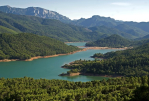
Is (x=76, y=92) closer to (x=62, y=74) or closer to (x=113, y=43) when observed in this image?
(x=62, y=74)

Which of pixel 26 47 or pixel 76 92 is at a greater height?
pixel 26 47

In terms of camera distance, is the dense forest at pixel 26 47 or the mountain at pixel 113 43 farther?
the mountain at pixel 113 43

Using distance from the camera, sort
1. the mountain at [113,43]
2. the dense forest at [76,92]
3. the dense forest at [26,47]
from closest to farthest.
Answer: the dense forest at [76,92] → the dense forest at [26,47] → the mountain at [113,43]

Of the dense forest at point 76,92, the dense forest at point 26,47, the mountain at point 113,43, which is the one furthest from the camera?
the mountain at point 113,43

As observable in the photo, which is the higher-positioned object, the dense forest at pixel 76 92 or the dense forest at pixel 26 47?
the dense forest at pixel 26 47

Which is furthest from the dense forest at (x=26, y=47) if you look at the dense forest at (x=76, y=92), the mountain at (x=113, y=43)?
Result: the dense forest at (x=76, y=92)

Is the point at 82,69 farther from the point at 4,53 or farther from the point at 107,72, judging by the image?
the point at 4,53

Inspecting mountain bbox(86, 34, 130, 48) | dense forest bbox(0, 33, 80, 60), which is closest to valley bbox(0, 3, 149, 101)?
dense forest bbox(0, 33, 80, 60)

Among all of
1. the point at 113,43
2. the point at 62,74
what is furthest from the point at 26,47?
the point at 113,43

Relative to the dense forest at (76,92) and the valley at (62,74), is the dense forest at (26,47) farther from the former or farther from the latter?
the dense forest at (76,92)
